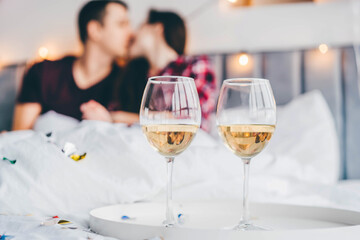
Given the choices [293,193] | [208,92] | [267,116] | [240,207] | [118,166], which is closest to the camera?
[267,116]

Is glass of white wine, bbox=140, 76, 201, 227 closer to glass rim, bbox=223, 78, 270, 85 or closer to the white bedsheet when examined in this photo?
glass rim, bbox=223, 78, 270, 85

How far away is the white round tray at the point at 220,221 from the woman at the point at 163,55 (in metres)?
1.53

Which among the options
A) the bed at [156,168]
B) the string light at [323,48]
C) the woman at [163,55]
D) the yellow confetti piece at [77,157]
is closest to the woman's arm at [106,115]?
the woman at [163,55]

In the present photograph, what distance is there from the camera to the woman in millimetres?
2367

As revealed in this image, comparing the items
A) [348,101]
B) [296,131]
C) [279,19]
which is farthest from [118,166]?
[279,19]

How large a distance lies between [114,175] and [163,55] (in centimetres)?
158

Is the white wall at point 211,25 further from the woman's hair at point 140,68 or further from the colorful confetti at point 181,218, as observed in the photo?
the colorful confetti at point 181,218

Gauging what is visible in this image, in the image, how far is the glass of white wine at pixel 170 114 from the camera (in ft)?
2.32

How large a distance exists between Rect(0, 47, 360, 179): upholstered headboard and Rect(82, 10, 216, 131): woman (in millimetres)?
104

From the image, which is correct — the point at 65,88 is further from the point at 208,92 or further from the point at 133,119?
the point at 208,92

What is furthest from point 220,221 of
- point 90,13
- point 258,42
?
point 90,13

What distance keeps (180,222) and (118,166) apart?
0.32 metres

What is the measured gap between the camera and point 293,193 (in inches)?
49.9

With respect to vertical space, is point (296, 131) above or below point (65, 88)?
below
